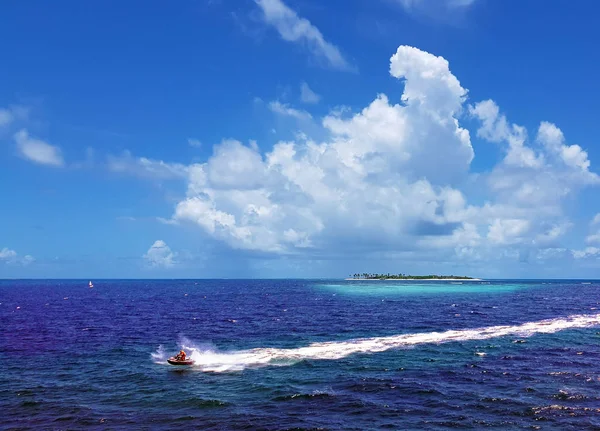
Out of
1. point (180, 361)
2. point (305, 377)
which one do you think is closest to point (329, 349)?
point (305, 377)

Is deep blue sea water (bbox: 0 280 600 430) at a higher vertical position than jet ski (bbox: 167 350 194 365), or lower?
lower

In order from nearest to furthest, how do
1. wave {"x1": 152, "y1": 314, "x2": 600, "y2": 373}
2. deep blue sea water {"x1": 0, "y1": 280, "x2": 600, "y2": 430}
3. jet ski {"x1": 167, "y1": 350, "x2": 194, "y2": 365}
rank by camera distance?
1. deep blue sea water {"x1": 0, "y1": 280, "x2": 600, "y2": 430}
2. jet ski {"x1": 167, "y1": 350, "x2": 194, "y2": 365}
3. wave {"x1": 152, "y1": 314, "x2": 600, "y2": 373}

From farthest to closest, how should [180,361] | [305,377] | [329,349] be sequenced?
[329,349] → [180,361] → [305,377]

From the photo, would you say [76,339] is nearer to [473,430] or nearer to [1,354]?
[1,354]

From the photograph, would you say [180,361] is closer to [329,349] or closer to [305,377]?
[305,377]

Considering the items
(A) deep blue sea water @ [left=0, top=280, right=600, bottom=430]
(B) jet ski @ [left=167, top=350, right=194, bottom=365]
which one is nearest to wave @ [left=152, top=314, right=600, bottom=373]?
(A) deep blue sea water @ [left=0, top=280, right=600, bottom=430]

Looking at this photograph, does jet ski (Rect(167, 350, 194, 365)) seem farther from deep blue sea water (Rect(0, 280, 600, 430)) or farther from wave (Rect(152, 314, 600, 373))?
wave (Rect(152, 314, 600, 373))

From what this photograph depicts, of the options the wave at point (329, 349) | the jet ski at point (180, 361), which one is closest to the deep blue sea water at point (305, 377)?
the wave at point (329, 349)

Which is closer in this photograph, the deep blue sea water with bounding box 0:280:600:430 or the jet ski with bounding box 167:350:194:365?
the deep blue sea water with bounding box 0:280:600:430

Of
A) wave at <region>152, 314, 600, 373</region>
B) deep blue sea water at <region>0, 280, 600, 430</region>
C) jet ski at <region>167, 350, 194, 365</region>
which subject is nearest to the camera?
deep blue sea water at <region>0, 280, 600, 430</region>
